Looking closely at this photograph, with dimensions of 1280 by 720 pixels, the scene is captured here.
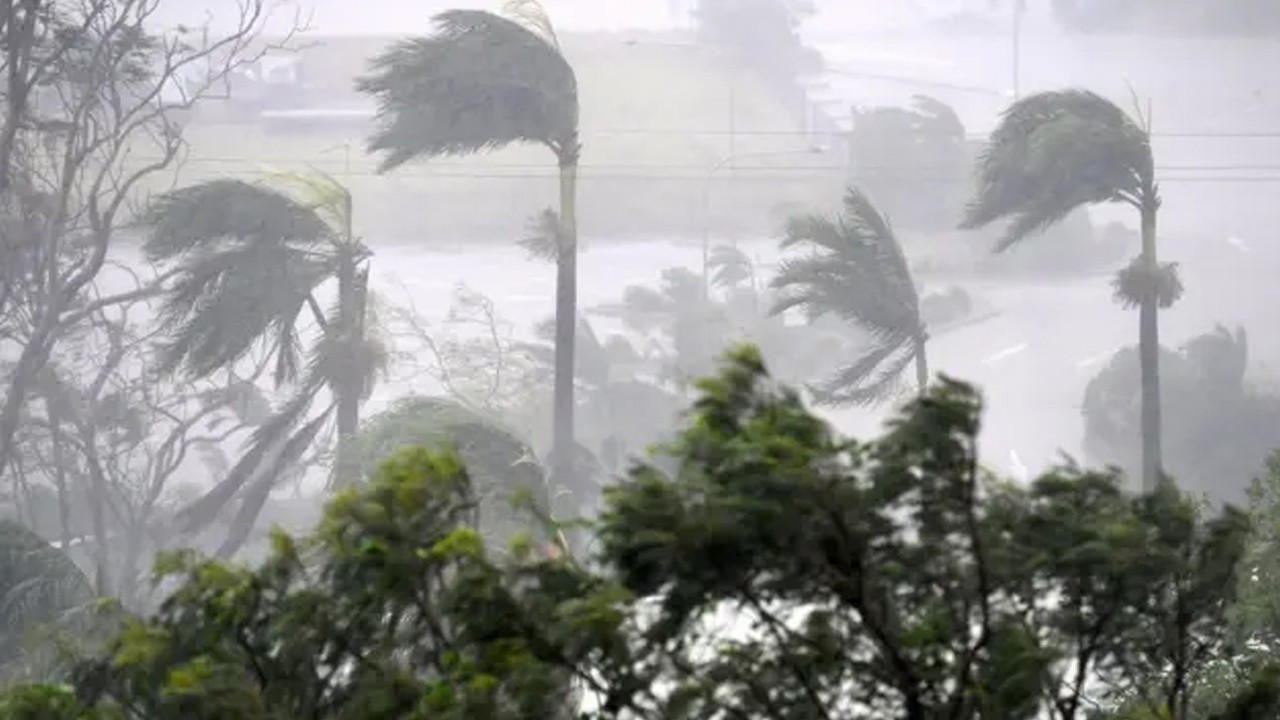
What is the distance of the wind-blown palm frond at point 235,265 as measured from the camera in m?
17.0

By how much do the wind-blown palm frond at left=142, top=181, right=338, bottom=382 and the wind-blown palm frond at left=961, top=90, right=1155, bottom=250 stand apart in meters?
5.46

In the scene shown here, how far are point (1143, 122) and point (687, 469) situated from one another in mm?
13223

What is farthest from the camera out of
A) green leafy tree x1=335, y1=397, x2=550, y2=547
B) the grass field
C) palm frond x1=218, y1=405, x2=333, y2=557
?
the grass field

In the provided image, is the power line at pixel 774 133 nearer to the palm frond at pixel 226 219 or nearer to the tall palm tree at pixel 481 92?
the tall palm tree at pixel 481 92

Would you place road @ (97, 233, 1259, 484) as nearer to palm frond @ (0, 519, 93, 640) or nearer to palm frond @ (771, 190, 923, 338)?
palm frond @ (771, 190, 923, 338)

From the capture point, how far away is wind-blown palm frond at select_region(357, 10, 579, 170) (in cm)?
1667

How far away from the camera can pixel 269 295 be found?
55.9 feet

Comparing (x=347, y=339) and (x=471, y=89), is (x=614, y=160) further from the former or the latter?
(x=347, y=339)

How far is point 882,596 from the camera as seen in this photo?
4.98 m

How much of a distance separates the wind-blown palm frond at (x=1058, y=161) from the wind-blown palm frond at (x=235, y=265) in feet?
17.9

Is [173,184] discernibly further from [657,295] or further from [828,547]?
[828,547]

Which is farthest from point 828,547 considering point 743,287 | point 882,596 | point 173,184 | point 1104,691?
point 743,287

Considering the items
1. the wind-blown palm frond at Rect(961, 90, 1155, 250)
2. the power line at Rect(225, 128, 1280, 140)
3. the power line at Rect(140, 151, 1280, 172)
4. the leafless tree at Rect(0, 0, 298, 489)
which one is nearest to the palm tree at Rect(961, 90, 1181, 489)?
the wind-blown palm frond at Rect(961, 90, 1155, 250)

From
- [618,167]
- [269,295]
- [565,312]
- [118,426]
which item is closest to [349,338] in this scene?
[269,295]
